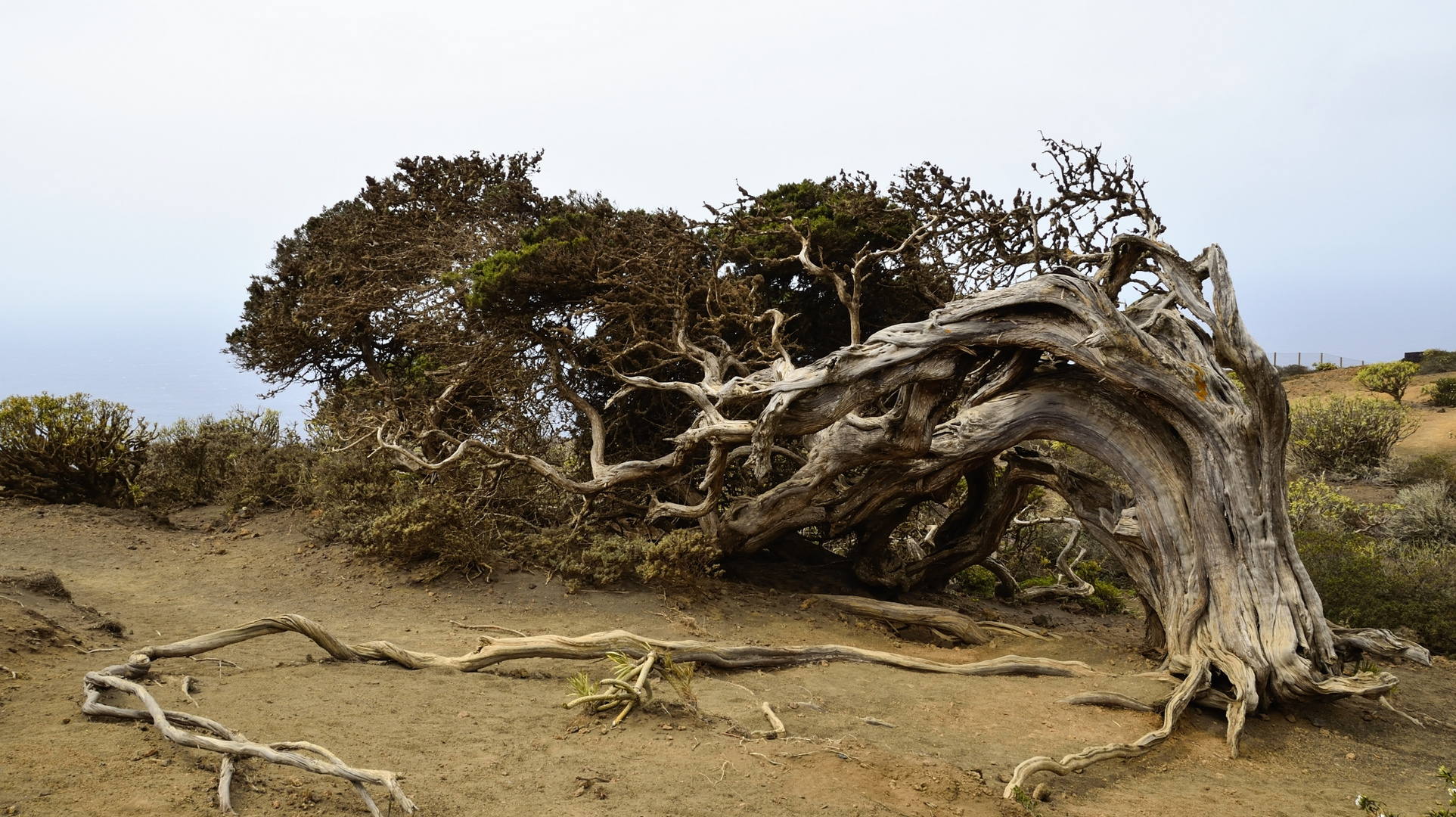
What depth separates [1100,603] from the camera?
1123 centimetres

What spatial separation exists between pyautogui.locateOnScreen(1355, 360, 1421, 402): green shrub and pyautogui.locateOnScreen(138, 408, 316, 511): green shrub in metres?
29.8

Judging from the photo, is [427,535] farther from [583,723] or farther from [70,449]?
[70,449]

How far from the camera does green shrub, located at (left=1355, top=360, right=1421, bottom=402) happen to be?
27.2 metres

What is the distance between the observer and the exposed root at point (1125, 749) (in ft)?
15.6

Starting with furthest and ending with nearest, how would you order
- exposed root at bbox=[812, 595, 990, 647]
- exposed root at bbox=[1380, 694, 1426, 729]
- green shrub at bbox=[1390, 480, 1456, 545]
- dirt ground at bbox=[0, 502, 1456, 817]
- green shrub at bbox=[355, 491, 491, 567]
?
green shrub at bbox=[1390, 480, 1456, 545]
green shrub at bbox=[355, 491, 491, 567]
exposed root at bbox=[812, 595, 990, 647]
exposed root at bbox=[1380, 694, 1426, 729]
dirt ground at bbox=[0, 502, 1456, 817]

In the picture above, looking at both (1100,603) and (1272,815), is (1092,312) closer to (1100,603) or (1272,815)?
(1272,815)

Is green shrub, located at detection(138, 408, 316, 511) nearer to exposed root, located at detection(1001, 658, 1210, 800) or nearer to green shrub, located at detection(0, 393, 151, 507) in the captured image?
green shrub, located at detection(0, 393, 151, 507)

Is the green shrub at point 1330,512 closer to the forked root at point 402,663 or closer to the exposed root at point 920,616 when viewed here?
the exposed root at point 920,616

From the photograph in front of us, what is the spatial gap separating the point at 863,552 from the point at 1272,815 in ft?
18.0

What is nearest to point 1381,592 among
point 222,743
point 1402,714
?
point 1402,714

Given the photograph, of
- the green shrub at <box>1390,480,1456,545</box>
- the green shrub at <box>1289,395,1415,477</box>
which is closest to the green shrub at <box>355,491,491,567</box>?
the green shrub at <box>1390,480,1456,545</box>

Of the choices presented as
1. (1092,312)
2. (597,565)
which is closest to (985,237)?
(1092,312)

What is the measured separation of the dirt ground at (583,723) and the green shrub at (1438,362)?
1297 inches

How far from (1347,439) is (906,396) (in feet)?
51.7
